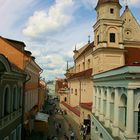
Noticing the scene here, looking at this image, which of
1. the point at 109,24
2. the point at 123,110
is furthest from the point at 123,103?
the point at 109,24

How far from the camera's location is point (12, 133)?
67.0 ft

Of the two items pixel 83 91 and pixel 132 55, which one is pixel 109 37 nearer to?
pixel 132 55

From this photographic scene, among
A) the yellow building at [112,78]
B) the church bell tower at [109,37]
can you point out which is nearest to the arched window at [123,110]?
the yellow building at [112,78]

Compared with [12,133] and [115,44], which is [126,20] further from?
[12,133]

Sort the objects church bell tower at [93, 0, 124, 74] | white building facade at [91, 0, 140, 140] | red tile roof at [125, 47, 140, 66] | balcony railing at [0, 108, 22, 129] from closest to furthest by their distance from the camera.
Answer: balcony railing at [0, 108, 22, 129] < white building facade at [91, 0, 140, 140] < church bell tower at [93, 0, 124, 74] < red tile roof at [125, 47, 140, 66]

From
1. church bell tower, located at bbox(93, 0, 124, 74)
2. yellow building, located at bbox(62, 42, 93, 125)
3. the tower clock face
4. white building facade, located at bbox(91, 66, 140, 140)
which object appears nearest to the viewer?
white building facade, located at bbox(91, 66, 140, 140)

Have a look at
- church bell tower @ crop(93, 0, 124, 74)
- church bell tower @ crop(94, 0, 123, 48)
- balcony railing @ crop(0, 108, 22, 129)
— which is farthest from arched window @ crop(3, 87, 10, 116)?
church bell tower @ crop(94, 0, 123, 48)

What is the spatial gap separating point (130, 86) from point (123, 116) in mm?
3184

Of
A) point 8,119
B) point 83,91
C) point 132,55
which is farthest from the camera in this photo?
point 83,91

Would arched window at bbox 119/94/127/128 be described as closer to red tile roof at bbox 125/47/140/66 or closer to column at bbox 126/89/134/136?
column at bbox 126/89/134/136

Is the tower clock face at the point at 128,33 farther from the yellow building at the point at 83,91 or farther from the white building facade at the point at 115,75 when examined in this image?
the yellow building at the point at 83,91

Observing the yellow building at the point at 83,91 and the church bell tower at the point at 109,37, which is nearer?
the church bell tower at the point at 109,37

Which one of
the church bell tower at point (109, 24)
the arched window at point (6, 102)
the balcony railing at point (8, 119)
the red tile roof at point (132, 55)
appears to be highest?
the church bell tower at point (109, 24)

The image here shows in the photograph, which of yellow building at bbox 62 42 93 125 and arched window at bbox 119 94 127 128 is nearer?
arched window at bbox 119 94 127 128
